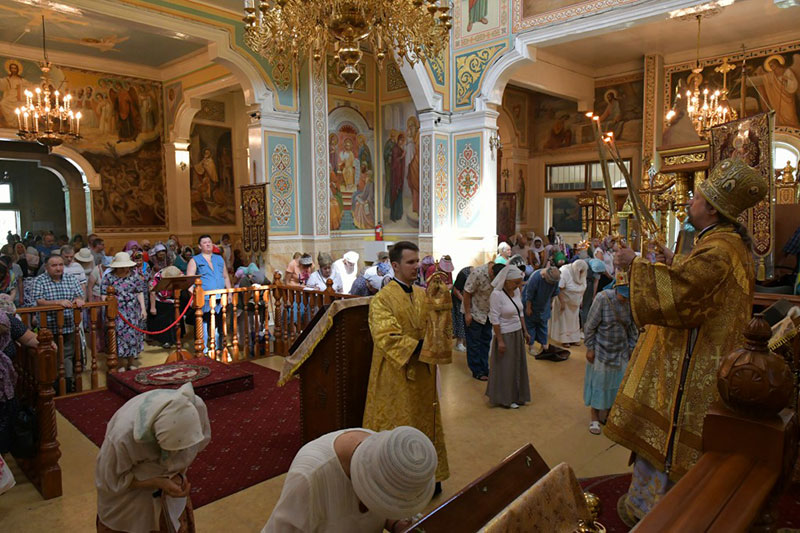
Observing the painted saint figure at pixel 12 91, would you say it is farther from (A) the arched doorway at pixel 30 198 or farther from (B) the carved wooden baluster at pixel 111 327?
(B) the carved wooden baluster at pixel 111 327

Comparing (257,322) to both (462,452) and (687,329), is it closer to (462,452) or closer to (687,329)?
(462,452)

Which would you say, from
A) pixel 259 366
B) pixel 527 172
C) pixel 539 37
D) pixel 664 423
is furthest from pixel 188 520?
pixel 527 172

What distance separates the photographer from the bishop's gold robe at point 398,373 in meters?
3.36

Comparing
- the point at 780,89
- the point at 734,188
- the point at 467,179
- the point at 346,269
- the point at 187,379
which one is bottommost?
the point at 187,379

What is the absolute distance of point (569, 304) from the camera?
802 cm

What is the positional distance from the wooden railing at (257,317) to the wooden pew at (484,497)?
509 cm

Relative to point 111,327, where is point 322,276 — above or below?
above

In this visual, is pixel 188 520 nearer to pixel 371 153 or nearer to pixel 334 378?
pixel 334 378

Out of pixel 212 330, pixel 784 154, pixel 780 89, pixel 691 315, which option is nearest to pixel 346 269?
pixel 212 330

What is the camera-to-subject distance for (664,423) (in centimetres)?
259

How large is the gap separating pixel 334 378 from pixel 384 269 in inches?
169

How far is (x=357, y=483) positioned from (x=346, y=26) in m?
5.29

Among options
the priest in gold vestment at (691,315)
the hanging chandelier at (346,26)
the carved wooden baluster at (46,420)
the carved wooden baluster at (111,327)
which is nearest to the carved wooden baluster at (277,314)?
the carved wooden baluster at (111,327)

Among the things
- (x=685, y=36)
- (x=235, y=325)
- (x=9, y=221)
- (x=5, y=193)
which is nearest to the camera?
(x=235, y=325)
